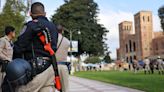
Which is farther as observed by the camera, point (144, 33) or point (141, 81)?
point (144, 33)

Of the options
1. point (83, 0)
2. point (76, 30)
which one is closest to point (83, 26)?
point (76, 30)

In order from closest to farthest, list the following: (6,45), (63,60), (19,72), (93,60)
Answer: (19,72), (63,60), (6,45), (93,60)

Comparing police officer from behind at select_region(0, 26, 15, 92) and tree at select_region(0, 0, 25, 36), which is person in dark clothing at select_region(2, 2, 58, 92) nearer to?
police officer from behind at select_region(0, 26, 15, 92)

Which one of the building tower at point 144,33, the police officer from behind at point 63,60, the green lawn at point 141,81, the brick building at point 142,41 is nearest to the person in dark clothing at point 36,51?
the police officer from behind at point 63,60

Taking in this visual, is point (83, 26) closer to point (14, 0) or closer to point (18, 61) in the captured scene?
point (14, 0)

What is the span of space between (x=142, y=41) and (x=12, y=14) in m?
141

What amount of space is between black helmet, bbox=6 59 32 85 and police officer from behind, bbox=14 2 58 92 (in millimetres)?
99

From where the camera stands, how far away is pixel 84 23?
294 feet

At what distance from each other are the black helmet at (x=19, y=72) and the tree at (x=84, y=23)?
80793 mm

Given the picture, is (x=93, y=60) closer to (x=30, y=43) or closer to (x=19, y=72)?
(x=30, y=43)

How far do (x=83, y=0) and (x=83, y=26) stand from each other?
23.7 feet

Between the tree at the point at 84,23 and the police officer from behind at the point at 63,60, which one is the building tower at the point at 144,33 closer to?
the tree at the point at 84,23

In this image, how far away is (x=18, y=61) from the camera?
5062 millimetres

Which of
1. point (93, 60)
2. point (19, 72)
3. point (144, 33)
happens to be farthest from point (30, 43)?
point (144, 33)
